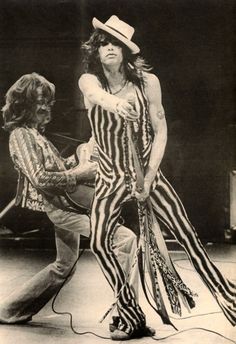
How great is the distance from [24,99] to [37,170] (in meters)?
0.40

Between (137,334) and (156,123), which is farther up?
(156,123)

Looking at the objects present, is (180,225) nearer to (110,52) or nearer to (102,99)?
(102,99)

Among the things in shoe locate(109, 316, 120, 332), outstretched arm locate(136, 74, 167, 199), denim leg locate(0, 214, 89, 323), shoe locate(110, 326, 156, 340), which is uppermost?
outstretched arm locate(136, 74, 167, 199)

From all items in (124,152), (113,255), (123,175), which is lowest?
(113,255)

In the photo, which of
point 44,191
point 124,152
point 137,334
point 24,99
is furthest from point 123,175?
point 137,334

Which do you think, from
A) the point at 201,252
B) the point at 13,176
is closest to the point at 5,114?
the point at 13,176

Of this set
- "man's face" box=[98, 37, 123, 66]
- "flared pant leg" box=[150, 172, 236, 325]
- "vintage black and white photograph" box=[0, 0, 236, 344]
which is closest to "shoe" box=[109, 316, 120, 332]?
"vintage black and white photograph" box=[0, 0, 236, 344]

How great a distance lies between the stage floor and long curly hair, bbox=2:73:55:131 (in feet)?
2.37

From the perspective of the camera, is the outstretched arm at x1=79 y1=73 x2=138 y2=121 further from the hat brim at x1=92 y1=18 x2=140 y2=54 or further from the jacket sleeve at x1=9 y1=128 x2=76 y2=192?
the jacket sleeve at x1=9 y1=128 x2=76 y2=192

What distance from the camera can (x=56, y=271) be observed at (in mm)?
3059

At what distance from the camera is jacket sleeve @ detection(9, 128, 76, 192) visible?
10.0ft

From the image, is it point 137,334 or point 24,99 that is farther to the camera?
point 24,99

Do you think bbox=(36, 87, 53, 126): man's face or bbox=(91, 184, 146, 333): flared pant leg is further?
bbox=(36, 87, 53, 126): man's face

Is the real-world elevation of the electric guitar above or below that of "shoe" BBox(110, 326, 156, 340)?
above
